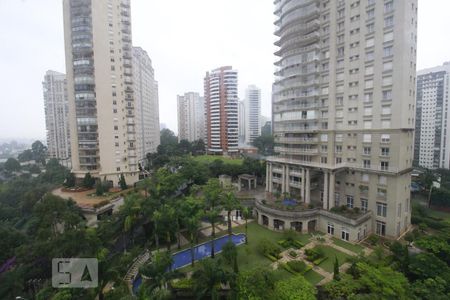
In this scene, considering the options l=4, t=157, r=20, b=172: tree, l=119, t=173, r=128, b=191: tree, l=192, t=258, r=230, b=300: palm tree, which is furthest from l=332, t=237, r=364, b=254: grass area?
l=4, t=157, r=20, b=172: tree

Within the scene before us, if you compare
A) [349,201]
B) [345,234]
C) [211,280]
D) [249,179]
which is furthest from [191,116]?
[211,280]

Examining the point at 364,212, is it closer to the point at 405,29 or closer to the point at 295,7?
the point at 405,29

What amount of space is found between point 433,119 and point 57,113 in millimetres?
139726

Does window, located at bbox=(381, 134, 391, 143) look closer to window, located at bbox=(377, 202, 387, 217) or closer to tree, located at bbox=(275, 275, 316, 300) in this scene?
window, located at bbox=(377, 202, 387, 217)

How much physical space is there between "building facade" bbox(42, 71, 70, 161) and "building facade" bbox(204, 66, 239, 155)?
203 feet

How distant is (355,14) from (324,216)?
1269 inches

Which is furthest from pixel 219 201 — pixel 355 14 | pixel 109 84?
pixel 109 84

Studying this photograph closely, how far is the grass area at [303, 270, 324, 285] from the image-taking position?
22.6 metres

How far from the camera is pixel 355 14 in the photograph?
34.0 meters

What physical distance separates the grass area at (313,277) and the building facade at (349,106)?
11.2 m

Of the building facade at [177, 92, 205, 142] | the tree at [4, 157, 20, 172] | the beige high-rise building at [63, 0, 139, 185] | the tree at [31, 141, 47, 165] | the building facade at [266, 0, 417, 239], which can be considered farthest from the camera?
the building facade at [177, 92, 205, 142]

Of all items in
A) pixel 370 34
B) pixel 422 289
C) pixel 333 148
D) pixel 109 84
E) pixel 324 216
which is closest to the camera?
pixel 422 289

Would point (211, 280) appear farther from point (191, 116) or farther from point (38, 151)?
point (38, 151)

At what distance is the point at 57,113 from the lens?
89188 millimetres
